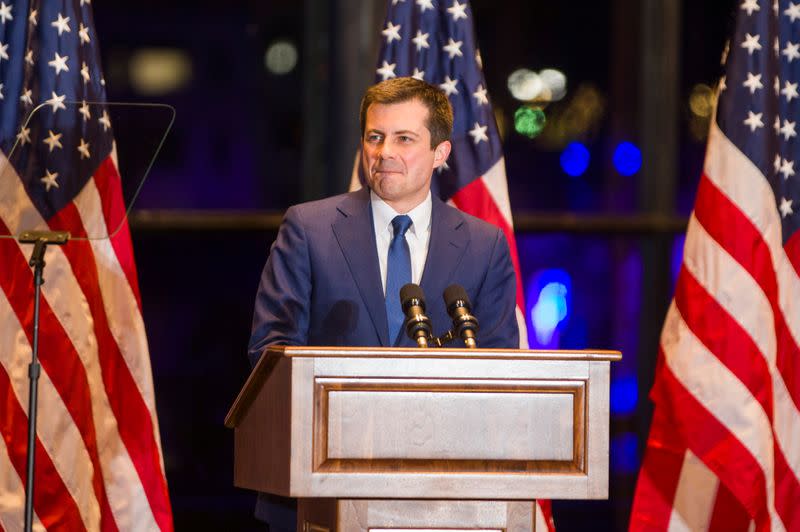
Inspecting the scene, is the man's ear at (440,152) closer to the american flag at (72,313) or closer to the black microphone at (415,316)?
the black microphone at (415,316)

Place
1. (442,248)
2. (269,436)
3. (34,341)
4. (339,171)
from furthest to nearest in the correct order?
(339,171) → (442,248) → (34,341) → (269,436)

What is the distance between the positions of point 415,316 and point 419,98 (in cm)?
96

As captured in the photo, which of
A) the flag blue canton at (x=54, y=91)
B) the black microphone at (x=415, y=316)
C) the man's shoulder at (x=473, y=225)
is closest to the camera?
the black microphone at (x=415, y=316)

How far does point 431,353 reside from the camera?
2682 millimetres

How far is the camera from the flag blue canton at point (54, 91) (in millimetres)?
4223

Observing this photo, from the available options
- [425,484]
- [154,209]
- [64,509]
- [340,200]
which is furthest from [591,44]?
[425,484]

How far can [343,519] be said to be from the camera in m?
2.71

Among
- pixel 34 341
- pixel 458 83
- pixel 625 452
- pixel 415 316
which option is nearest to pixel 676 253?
pixel 625 452

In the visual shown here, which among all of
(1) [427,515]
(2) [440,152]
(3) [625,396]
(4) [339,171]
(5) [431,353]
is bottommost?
(3) [625,396]

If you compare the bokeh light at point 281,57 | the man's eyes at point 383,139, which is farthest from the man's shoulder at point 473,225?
the bokeh light at point 281,57

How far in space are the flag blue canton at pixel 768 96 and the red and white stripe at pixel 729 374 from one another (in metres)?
0.06

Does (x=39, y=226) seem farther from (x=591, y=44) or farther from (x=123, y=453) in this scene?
(x=591, y=44)

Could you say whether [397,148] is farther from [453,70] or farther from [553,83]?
[553,83]

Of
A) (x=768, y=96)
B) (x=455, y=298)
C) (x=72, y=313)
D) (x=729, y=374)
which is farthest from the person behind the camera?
(x=768, y=96)
